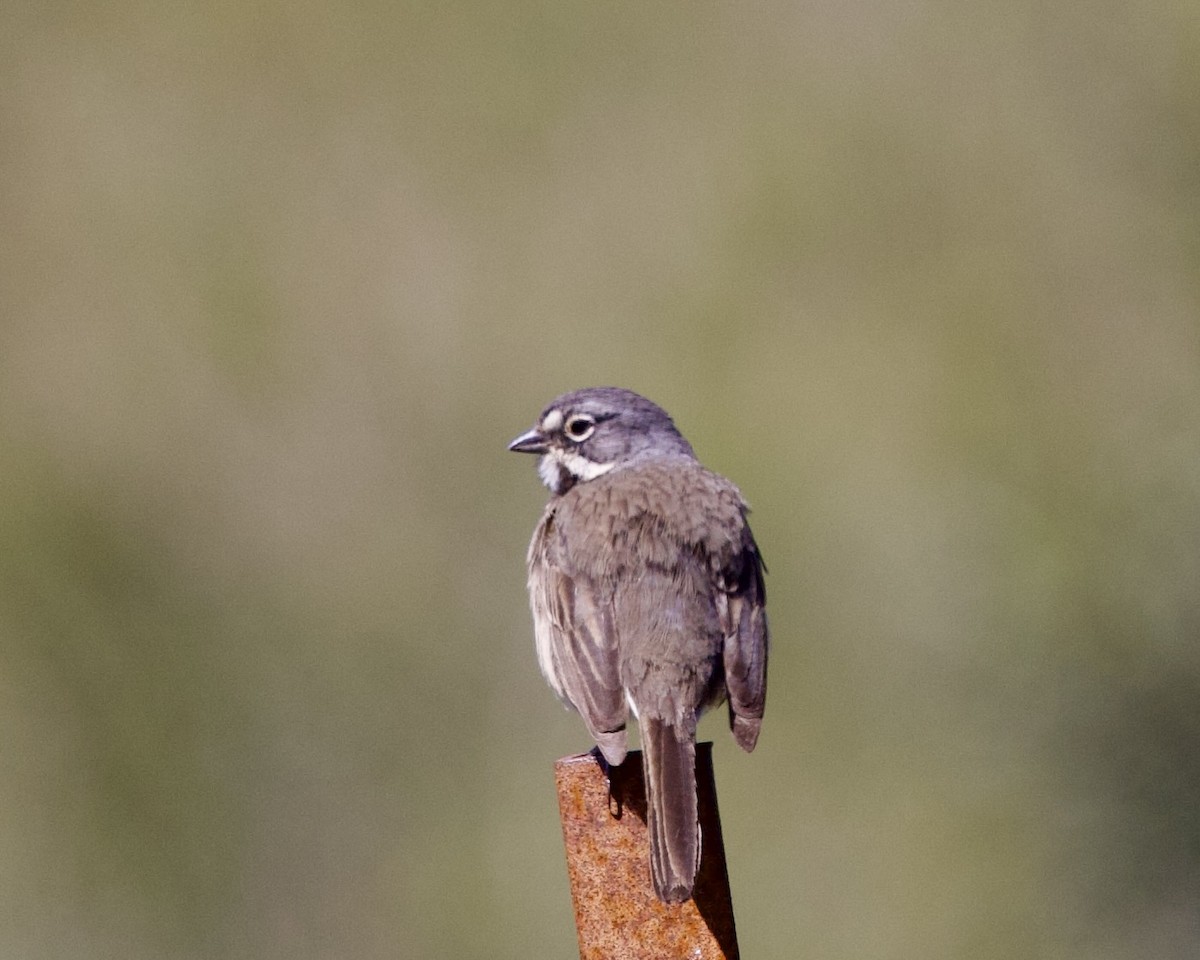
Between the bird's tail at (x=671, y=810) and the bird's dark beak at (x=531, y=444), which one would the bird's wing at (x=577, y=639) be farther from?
the bird's dark beak at (x=531, y=444)

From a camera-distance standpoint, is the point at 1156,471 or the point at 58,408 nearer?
the point at 1156,471

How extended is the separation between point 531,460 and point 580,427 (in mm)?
7048

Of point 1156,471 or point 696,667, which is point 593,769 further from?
point 1156,471

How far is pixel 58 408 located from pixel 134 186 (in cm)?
279

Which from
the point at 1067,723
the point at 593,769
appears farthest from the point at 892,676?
the point at 593,769

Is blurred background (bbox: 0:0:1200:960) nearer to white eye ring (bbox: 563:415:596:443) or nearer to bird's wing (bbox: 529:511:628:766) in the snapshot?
white eye ring (bbox: 563:415:596:443)

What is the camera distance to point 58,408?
1566 cm

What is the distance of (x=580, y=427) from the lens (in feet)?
22.8

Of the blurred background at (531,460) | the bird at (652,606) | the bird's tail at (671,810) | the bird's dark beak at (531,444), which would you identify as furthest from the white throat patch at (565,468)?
the blurred background at (531,460)

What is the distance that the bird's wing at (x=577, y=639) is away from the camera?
17.8 ft

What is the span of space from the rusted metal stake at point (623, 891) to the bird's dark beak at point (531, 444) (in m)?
2.73

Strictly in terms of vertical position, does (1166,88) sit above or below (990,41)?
below

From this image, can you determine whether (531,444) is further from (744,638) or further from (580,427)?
(744,638)

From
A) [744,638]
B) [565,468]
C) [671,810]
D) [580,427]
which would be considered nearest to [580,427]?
[580,427]
